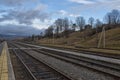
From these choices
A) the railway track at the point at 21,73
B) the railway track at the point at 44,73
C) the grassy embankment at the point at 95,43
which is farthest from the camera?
the grassy embankment at the point at 95,43

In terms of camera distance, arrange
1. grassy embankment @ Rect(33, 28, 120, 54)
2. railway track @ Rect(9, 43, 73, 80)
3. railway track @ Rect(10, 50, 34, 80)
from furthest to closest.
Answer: grassy embankment @ Rect(33, 28, 120, 54) → railway track @ Rect(10, 50, 34, 80) → railway track @ Rect(9, 43, 73, 80)

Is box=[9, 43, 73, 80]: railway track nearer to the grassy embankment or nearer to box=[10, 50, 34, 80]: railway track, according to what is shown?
box=[10, 50, 34, 80]: railway track

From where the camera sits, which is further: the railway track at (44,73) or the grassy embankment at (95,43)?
the grassy embankment at (95,43)

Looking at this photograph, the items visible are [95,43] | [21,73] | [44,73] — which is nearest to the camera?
→ [44,73]

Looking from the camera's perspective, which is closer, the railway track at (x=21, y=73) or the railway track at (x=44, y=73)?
the railway track at (x=44, y=73)

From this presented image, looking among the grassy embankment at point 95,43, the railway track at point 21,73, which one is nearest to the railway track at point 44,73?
the railway track at point 21,73

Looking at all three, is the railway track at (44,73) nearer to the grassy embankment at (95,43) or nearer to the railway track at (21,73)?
the railway track at (21,73)

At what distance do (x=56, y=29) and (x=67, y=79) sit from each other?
158918mm

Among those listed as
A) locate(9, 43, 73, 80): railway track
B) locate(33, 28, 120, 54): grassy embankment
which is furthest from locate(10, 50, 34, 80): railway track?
locate(33, 28, 120, 54): grassy embankment

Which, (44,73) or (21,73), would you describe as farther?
(21,73)

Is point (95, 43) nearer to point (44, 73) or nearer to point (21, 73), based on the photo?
point (21, 73)

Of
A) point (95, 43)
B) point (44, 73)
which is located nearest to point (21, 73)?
point (44, 73)

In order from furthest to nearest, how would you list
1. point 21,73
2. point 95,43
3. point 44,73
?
point 95,43 → point 21,73 → point 44,73

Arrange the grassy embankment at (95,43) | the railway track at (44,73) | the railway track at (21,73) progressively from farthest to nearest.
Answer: the grassy embankment at (95,43) < the railway track at (21,73) < the railway track at (44,73)
